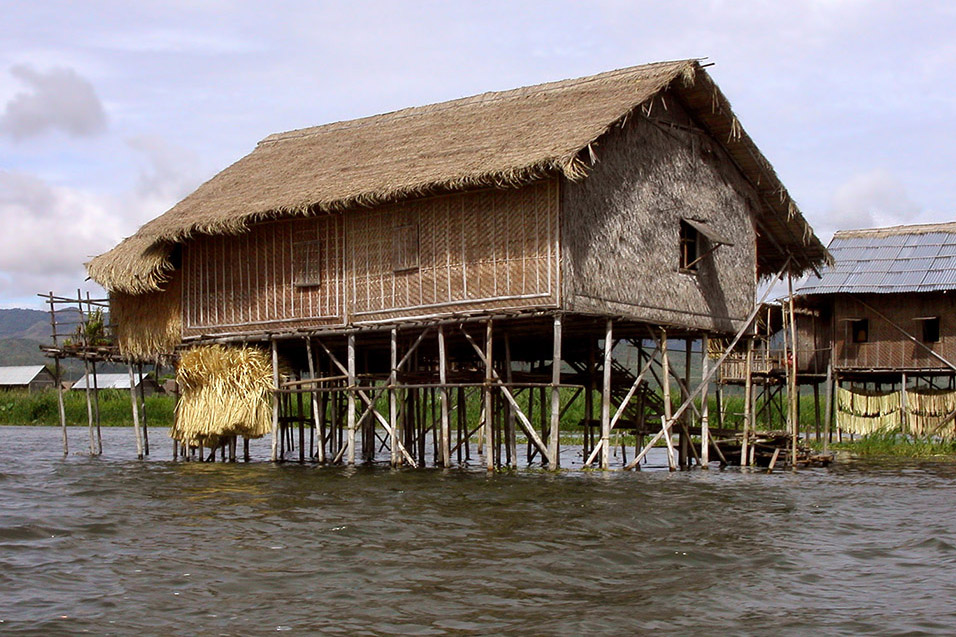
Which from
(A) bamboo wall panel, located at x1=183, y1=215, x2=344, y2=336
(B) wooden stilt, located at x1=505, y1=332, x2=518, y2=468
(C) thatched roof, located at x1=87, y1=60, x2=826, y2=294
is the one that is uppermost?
(C) thatched roof, located at x1=87, y1=60, x2=826, y2=294

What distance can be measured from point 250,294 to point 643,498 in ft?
31.6

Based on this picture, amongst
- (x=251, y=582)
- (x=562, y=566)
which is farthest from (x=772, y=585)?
(x=251, y=582)

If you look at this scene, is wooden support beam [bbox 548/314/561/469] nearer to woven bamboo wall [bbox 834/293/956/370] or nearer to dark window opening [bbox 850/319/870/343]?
woven bamboo wall [bbox 834/293/956/370]

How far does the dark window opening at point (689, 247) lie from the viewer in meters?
21.4

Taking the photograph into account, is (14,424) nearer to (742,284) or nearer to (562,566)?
(742,284)

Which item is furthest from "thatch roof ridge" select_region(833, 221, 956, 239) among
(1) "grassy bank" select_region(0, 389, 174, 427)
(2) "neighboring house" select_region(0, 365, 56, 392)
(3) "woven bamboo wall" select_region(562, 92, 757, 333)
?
(2) "neighboring house" select_region(0, 365, 56, 392)

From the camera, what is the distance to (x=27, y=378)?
67.9m

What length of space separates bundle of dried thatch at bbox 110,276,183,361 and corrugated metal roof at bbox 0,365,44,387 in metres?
47.0

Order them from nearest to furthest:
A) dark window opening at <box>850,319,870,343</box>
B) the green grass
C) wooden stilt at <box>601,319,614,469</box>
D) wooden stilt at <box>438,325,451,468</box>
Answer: wooden stilt at <box>601,319,614,469</box> → wooden stilt at <box>438,325,451,468</box> → the green grass → dark window opening at <box>850,319,870,343</box>

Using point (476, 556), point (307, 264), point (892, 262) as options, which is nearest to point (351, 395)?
point (307, 264)

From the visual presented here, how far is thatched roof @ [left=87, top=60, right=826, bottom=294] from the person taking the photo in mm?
18453

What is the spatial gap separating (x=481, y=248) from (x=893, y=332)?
16370mm

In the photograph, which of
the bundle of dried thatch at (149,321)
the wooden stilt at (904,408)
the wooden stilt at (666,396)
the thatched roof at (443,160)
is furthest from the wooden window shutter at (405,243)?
the wooden stilt at (904,408)

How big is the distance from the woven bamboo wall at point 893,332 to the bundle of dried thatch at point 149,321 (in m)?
17.7
